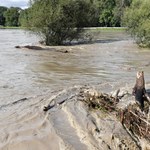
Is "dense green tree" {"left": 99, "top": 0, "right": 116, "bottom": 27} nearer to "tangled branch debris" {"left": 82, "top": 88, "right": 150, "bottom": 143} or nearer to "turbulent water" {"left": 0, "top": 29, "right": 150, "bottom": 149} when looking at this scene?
"turbulent water" {"left": 0, "top": 29, "right": 150, "bottom": 149}

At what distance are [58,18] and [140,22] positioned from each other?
26.8 feet

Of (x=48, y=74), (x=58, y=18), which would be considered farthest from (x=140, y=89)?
(x=58, y=18)

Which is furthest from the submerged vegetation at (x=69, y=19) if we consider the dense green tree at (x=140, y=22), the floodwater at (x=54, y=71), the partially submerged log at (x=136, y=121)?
the partially submerged log at (x=136, y=121)

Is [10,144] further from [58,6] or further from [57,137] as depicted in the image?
[58,6]

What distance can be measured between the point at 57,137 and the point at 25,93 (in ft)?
20.5

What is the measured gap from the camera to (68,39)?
139 feet

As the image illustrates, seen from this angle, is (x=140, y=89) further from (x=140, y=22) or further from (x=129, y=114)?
(x=140, y=22)

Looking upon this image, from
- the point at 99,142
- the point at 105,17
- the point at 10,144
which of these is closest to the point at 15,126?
the point at 10,144

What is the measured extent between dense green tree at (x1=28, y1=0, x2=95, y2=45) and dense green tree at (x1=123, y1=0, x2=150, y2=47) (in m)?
5.37

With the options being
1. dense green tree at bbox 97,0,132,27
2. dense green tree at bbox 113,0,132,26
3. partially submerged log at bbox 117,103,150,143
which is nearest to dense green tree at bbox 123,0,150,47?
partially submerged log at bbox 117,103,150,143

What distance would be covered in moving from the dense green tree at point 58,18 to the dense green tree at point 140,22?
537 centimetres

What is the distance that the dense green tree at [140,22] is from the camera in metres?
36.0

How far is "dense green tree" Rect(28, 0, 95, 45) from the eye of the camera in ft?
127

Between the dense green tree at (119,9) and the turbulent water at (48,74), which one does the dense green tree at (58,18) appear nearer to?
the turbulent water at (48,74)
